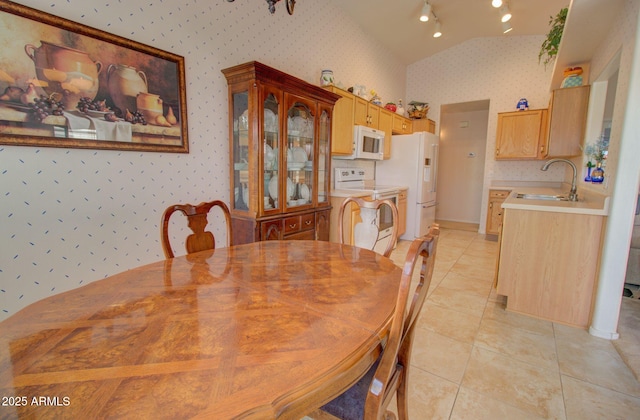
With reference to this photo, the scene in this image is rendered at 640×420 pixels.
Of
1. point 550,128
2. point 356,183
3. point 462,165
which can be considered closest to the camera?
point 550,128

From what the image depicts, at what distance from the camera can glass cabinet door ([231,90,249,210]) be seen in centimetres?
233

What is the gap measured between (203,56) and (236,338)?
7.16 feet

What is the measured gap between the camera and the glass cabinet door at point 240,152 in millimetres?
2329

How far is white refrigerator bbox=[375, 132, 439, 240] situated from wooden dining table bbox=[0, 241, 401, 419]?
361cm

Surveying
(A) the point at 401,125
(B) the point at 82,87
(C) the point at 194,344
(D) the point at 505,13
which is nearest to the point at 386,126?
(A) the point at 401,125

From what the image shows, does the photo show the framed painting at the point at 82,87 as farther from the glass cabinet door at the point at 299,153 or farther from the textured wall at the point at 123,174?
the glass cabinet door at the point at 299,153

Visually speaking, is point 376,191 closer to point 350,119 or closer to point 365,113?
point 350,119

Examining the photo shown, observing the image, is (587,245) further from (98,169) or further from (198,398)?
(98,169)

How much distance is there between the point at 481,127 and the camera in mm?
5980

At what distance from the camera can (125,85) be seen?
1.78 metres

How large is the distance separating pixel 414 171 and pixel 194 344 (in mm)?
4294

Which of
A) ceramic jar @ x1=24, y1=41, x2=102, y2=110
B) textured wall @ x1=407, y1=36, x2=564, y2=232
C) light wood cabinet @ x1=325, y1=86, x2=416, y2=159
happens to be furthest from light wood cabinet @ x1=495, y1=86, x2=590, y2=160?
ceramic jar @ x1=24, y1=41, x2=102, y2=110

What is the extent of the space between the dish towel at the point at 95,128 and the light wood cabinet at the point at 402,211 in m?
3.44

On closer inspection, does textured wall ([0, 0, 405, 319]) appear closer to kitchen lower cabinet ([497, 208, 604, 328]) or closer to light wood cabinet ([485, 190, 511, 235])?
kitchen lower cabinet ([497, 208, 604, 328])
